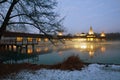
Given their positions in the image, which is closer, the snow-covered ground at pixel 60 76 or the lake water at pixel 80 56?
the snow-covered ground at pixel 60 76

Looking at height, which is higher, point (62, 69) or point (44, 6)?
point (44, 6)

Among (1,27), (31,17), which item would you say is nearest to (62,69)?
(31,17)

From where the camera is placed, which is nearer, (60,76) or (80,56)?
(60,76)

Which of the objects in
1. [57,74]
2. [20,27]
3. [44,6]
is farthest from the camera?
[20,27]

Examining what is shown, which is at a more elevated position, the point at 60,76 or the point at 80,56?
the point at 60,76

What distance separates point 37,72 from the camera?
16281 mm

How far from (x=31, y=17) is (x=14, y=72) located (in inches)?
177

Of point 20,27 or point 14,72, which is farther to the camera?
point 20,27

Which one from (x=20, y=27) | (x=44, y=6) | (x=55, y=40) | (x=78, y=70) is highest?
(x=44, y=6)

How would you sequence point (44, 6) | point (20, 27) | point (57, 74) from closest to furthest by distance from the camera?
point (57, 74) → point (44, 6) → point (20, 27)

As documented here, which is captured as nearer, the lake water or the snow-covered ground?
the snow-covered ground

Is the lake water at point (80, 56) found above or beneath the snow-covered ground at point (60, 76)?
beneath

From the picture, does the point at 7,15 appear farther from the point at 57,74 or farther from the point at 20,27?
the point at 57,74

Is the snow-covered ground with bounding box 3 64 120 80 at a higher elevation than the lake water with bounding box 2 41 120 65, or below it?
higher
